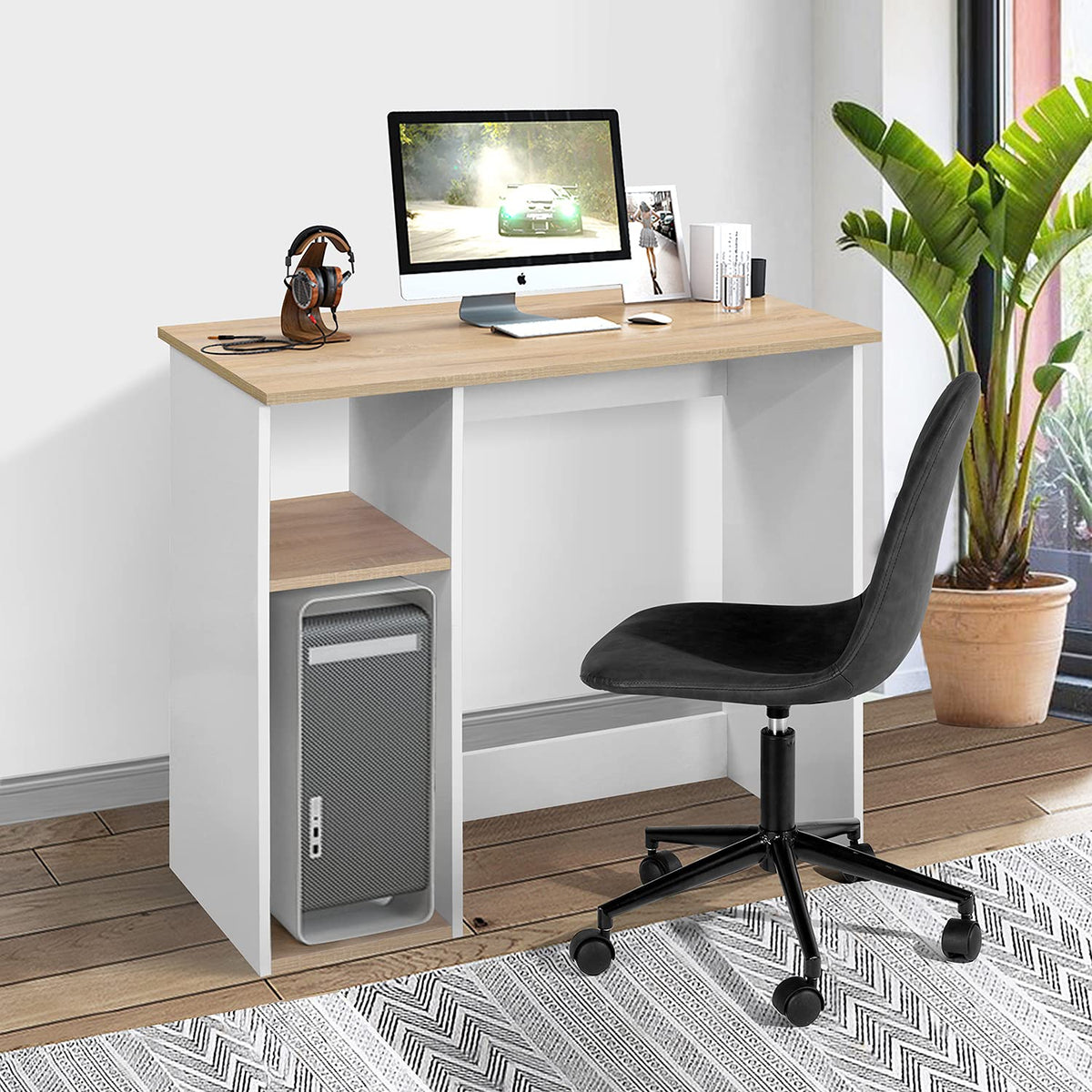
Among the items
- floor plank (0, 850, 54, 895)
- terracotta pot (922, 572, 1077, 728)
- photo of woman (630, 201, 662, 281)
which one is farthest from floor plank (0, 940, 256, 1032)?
terracotta pot (922, 572, 1077, 728)

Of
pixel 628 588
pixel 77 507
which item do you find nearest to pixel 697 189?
pixel 628 588

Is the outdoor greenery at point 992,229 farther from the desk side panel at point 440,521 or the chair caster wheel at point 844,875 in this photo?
the desk side panel at point 440,521

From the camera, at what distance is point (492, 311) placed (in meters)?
3.26

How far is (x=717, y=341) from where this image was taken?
3.03 metres

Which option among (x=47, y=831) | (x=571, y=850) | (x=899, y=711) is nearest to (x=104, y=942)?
(x=47, y=831)

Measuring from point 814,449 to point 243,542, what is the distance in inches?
43.7

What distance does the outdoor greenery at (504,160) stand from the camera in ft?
10.2

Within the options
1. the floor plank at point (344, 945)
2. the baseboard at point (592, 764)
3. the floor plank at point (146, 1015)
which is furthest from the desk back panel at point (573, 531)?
the floor plank at point (146, 1015)

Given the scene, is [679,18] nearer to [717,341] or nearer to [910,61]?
[910,61]

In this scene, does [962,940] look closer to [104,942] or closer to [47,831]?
[104,942]

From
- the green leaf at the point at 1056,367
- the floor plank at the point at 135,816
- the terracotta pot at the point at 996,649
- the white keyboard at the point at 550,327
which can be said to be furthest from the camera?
the terracotta pot at the point at 996,649

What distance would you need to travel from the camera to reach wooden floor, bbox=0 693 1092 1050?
2865mm

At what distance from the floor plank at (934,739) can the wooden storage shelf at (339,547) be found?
4.27ft

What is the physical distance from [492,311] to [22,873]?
1371 millimetres
